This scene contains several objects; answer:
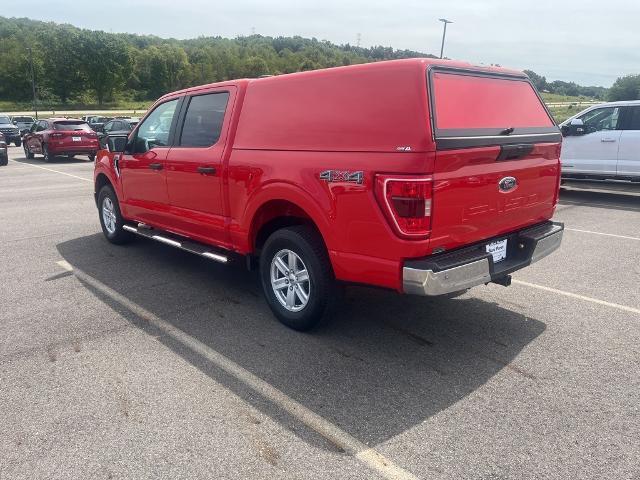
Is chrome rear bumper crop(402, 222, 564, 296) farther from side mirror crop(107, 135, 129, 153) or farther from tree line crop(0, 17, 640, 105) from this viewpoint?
tree line crop(0, 17, 640, 105)

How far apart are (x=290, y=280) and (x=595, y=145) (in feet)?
29.8

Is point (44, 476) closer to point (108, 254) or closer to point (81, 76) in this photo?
point (108, 254)

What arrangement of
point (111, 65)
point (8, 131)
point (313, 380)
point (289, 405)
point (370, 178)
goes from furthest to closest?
point (111, 65)
point (8, 131)
point (313, 380)
point (370, 178)
point (289, 405)

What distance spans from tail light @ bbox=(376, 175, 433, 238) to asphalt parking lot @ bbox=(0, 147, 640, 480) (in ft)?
3.33

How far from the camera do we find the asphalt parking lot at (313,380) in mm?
2719

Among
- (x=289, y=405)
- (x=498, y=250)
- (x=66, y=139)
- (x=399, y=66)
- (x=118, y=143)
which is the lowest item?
(x=289, y=405)

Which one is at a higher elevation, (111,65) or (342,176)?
(111,65)

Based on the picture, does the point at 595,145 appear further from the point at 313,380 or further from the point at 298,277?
the point at 313,380

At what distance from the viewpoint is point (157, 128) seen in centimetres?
580

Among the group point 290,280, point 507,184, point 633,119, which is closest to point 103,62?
point 633,119

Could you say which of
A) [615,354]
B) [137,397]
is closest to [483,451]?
[615,354]

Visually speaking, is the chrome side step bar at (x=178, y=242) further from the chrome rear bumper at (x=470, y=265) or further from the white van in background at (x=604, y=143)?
the white van in background at (x=604, y=143)

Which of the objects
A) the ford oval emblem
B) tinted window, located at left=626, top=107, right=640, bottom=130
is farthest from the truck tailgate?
tinted window, located at left=626, top=107, right=640, bottom=130

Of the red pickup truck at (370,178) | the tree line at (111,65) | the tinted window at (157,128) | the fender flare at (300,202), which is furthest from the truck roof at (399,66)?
the tree line at (111,65)
